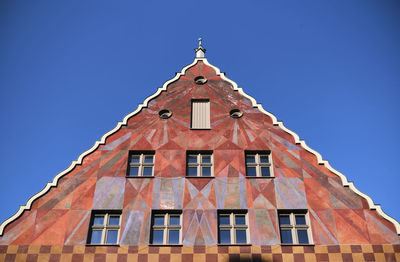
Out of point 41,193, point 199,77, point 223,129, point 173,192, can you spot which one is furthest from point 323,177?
point 41,193

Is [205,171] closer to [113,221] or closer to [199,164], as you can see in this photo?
[199,164]

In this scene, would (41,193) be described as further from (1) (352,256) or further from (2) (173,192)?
(1) (352,256)

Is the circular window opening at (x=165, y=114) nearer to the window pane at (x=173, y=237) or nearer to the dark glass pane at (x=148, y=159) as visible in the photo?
the dark glass pane at (x=148, y=159)

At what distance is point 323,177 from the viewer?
71.1 ft

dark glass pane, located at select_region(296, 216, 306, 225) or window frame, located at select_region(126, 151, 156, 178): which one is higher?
window frame, located at select_region(126, 151, 156, 178)

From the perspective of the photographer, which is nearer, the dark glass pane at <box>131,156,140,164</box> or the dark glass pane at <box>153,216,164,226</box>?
the dark glass pane at <box>153,216,164,226</box>

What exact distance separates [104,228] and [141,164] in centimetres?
373

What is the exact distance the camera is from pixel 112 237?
65.8 feet

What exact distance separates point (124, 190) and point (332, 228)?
9775 mm

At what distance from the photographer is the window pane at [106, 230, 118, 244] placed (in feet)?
65.3

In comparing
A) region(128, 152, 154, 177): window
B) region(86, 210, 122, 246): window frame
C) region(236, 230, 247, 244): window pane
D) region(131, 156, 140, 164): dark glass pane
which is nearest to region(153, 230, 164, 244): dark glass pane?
region(86, 210, 122, 246): window frame

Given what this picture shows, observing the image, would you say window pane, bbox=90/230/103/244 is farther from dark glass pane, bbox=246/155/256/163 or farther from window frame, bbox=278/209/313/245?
window frame, bbox=278/209/313/245

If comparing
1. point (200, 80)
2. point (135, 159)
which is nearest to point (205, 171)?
point (135, 159)

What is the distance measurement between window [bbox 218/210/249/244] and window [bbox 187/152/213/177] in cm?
239
